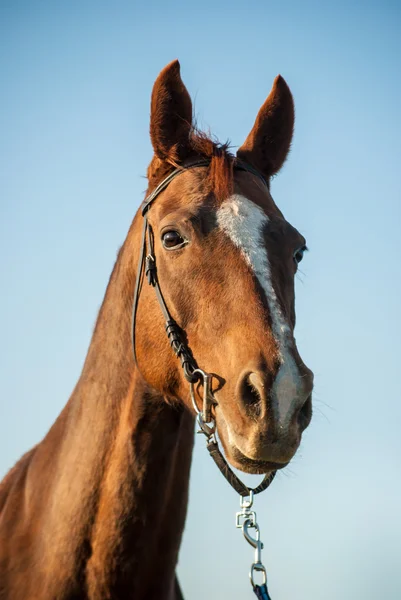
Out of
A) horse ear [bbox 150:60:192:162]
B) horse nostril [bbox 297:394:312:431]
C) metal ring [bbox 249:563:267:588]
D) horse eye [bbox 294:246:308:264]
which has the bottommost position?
metal ring [bbox 249:563:267:588]

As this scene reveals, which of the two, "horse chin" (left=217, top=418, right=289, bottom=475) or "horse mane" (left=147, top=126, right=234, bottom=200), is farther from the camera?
"horse mane" (left=147, top=126, right=234, bottom=200)

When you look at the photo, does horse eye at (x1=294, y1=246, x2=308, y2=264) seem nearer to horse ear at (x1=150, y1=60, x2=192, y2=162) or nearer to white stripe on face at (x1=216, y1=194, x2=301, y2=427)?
white stripe on face at (x1=216, y1=194, x2=301, y2=427)

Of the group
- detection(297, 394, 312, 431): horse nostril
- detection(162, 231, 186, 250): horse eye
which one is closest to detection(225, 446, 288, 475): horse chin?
detection(297, 394, 312, 431): horse nostril

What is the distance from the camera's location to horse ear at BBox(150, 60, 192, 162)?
4668mm

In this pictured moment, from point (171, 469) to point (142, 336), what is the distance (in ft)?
2.79

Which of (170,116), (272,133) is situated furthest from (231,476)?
(272,133)

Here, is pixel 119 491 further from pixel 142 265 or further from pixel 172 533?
pixel 142 265

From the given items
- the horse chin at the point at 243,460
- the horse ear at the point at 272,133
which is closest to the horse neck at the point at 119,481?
the horse chin at the point at 243,460

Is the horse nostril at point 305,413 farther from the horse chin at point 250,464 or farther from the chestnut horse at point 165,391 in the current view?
the horse chin at point 250,464

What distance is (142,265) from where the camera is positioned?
14.8ft

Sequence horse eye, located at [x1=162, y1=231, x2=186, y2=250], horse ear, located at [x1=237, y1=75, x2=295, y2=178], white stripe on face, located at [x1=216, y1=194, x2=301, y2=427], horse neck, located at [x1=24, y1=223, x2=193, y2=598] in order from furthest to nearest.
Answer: horse ear, located at [x1=237, y1=75, x2=295, y2=178]
horse eye, located at [x1=162, y1=231, x2=186, y2=250]
horse neck, located at [x1=24, y1=223, x2=193, y2=598]
white stripe on face, located at [x1=216, y1=194, x2=301, y2=427]

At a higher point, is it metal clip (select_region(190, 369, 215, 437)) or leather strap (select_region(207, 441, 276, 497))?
metal clip (select_region(190, 369, 215, 437))

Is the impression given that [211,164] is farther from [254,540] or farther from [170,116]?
[254,540]

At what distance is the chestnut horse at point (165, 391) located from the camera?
3471 millimetres
